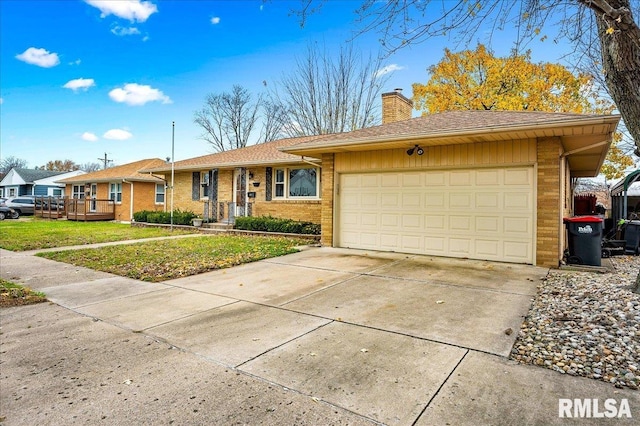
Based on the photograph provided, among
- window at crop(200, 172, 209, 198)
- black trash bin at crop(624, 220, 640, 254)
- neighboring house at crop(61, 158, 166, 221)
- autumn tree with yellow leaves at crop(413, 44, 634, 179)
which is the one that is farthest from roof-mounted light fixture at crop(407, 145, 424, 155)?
neighboring house at crop(61, 158, 166, 221)

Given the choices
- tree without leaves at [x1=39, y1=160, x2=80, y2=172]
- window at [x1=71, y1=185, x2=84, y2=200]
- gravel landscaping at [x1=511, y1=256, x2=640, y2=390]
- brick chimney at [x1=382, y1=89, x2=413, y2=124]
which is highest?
tree without leaves at [x1=39, y1=160, x2=80, y2=172]

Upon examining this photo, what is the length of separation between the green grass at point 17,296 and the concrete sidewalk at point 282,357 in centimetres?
32

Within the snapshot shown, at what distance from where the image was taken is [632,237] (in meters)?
10.3

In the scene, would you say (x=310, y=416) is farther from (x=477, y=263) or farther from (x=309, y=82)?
(x=309, y=82)

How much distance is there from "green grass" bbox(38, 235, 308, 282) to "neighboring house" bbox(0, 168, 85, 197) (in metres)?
34.8

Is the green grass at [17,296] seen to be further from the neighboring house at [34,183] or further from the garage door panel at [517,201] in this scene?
the neighboring house at [34,183]

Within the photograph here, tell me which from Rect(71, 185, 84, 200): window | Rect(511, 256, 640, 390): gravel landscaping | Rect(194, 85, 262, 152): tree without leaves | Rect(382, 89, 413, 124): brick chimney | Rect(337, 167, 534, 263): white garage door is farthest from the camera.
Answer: Rect(194, 85, 262, 152): tree without leaves

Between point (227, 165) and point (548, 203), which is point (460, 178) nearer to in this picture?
point (548, 203)

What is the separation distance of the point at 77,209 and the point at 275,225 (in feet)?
52.3

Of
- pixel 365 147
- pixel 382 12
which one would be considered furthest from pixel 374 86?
pixel 382 12

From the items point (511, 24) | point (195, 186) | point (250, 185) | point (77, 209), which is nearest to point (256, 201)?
point (250, 185)

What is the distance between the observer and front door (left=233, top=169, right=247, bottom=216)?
15.7 metres

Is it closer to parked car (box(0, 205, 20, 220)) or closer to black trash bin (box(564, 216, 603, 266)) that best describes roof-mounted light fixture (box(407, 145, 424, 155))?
black trash bin (box(564, 216, 603, 266))

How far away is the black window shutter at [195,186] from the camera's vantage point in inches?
684
